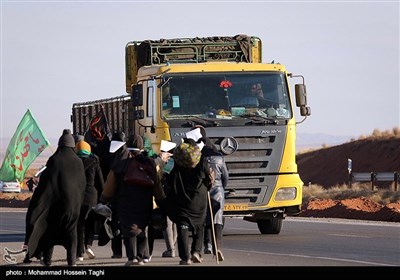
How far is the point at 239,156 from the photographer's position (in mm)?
24422

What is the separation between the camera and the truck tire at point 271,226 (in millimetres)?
26625

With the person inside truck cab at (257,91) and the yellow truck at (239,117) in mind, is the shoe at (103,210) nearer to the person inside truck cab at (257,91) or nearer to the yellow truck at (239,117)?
the yellow truck at (239,117)

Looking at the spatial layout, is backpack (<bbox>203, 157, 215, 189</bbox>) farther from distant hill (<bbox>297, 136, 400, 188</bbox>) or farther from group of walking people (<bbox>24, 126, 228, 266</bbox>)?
distant hill (<bbox>297, 136, 400, 188</bbox>)

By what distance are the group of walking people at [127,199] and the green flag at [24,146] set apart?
24.8m

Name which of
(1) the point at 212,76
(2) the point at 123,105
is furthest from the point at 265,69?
(2) the point at 123,105

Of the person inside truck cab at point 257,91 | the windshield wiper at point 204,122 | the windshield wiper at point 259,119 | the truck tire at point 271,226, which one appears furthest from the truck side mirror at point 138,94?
the truck tire at point 271,226

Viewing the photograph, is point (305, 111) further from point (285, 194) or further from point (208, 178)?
point (208, 178)

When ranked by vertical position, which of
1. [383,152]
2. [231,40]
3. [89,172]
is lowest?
[383,152]

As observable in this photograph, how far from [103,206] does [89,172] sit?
0.58 metres

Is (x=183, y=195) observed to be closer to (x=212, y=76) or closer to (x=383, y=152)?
(x=212, y=76)

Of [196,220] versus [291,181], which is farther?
[291,181]

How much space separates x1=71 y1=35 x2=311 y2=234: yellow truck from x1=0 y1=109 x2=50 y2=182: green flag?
19.9 meters

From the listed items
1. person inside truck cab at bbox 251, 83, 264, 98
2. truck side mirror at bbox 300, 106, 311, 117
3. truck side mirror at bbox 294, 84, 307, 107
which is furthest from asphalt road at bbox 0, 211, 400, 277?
person inside truck cab at bbox 251, 83, 264, 98
